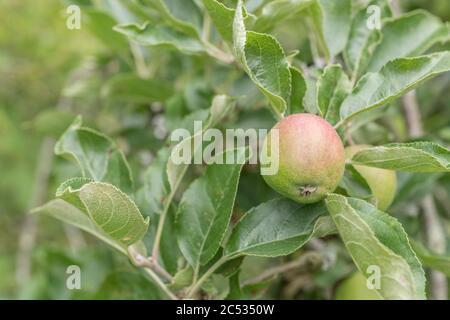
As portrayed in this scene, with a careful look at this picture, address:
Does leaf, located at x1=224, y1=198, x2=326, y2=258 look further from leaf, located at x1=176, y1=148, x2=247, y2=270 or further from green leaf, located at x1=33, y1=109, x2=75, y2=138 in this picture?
green leaf, located at x1=33, y1=109, x2=75, y2=138

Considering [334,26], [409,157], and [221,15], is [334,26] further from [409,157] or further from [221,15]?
[409,157]

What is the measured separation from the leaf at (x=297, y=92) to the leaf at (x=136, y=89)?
58 cm

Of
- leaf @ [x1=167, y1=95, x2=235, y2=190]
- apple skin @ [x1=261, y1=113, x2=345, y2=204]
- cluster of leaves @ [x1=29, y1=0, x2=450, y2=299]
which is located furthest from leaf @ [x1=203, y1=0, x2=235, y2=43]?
apple skin @ [x1=261, y1=113, x2=345, y2=204]

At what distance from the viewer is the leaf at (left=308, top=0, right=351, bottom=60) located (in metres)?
1.17

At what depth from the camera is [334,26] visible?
1182 millimetres

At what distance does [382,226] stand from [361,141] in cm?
51

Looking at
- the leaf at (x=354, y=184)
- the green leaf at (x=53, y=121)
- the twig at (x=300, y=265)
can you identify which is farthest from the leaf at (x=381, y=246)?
the green leaf at (x=53, y=121)

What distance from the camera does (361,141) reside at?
4.50 ft

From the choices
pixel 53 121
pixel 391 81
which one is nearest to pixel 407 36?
Answer: pixel 391 81

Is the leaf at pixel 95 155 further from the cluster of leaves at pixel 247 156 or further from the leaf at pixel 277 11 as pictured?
the leaf at pixel 277 11

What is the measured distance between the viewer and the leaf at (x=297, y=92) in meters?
1.01

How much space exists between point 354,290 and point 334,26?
0.51m

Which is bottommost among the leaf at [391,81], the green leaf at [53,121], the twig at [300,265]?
the twig at [300,265]

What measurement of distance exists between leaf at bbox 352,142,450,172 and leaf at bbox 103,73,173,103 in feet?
2.29
